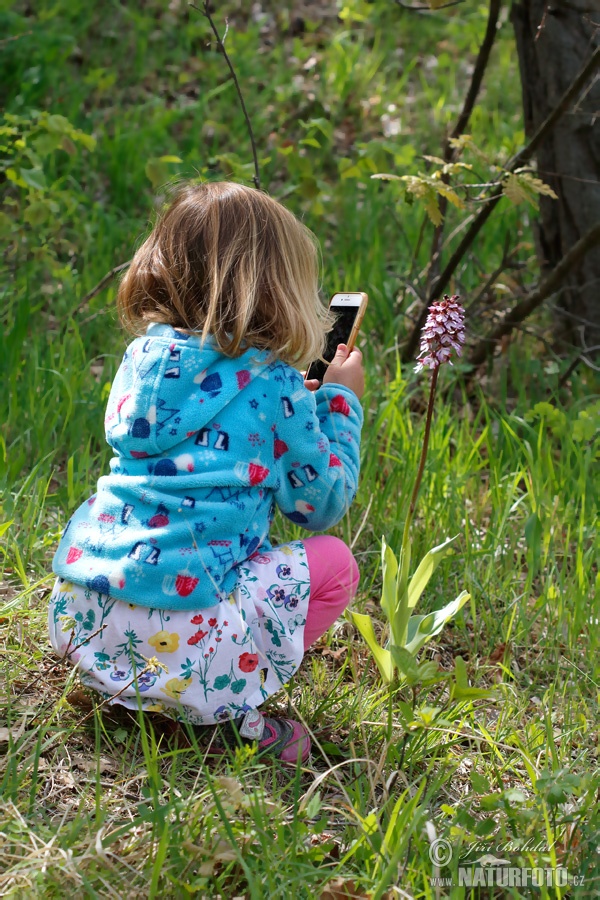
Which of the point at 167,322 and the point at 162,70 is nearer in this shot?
the point at 167,322

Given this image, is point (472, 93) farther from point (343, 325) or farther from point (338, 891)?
point (338, 891)

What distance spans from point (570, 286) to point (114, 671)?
2.57 m

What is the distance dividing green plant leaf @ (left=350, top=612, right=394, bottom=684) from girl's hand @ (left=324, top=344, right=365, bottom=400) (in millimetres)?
519

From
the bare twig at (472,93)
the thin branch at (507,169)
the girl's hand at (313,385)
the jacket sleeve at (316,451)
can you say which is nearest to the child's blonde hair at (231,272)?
the jacket sleeve at (316,451)

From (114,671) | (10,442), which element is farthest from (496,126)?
(114,671)

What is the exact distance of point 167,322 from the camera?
182cm

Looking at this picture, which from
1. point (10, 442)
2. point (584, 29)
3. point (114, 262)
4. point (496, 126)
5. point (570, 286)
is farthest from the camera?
point (496, 126)

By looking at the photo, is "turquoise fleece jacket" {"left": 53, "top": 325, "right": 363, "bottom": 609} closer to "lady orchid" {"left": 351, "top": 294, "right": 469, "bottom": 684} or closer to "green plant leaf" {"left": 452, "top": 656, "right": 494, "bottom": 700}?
"lady orchid" {"left": 351, "top": 294, "right": 469, "bottom": 684}

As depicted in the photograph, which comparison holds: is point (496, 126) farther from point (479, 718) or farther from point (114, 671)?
point (114, 671)

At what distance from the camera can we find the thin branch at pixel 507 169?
296 centimetres

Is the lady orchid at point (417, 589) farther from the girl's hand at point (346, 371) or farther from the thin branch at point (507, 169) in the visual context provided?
the thin branch at point (507, 169)

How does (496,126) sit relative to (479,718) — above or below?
above

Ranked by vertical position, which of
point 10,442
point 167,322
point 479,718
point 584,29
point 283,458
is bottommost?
point 479,718

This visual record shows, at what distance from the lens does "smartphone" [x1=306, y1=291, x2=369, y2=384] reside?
7.06 ft
